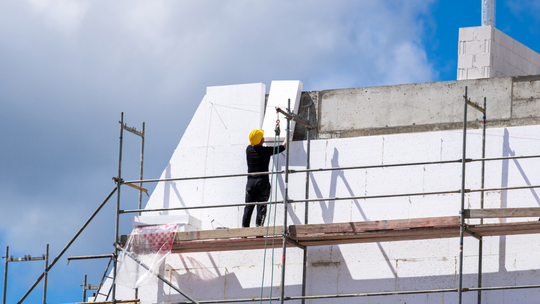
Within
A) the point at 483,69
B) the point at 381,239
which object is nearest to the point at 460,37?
the point at 483,69

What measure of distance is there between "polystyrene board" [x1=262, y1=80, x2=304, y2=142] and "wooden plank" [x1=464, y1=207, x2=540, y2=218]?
3.22 m

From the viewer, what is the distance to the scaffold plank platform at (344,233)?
939 centimetres

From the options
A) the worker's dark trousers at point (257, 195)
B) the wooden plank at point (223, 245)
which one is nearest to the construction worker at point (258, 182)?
the worker's dark trousers at point (257, 195)

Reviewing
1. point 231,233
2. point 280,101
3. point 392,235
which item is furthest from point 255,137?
point 392,235

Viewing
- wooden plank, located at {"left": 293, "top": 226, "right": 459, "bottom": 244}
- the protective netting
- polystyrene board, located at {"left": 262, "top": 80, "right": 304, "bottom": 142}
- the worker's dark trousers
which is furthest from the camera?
polystyrene board, located at {"left": 262, "top": 80, "right": 304, "bottom": 142}

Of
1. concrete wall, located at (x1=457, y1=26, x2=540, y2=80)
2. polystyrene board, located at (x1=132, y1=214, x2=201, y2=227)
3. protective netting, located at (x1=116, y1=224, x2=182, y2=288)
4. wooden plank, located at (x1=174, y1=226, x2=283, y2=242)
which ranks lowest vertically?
protective netting, located at (x1=116, y1=224, x2=182, y2=288)

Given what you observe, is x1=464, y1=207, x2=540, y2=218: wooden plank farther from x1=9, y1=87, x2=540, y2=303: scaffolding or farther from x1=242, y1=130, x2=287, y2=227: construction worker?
x1=242, y1=130, x2=287, y2=227: construction worker

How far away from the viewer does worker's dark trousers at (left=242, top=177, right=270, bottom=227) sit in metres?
11.1

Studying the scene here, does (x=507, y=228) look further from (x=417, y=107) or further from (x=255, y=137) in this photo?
(x=255, y=137)

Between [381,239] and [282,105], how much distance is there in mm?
2755

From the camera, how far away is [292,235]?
10.2 metres

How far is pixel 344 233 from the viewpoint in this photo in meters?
9.85

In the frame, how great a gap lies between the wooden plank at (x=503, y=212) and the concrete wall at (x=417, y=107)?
181cm

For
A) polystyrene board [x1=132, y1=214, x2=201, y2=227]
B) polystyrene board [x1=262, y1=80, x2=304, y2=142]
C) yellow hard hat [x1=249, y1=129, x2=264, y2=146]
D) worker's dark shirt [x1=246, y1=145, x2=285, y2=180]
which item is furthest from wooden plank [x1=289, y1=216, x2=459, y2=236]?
polystyrene board [x1=262, y1=80, x2=304, y2=142]
